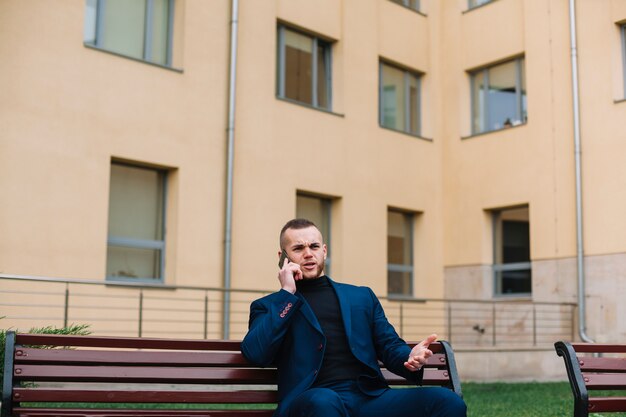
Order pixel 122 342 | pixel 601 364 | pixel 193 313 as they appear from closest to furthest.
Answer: pixel 122 342, pixel 601 364, pixel 193 313

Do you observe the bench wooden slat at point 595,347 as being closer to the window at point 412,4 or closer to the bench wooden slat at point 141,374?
the bench wooden slat at point 141,374

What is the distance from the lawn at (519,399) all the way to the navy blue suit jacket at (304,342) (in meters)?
4.38

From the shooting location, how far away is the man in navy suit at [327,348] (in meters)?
4.26

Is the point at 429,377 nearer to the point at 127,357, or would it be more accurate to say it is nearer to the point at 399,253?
the point at 127,357

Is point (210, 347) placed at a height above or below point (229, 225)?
below

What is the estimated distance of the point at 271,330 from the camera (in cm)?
440

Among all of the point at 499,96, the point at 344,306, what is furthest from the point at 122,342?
the point at 499,96

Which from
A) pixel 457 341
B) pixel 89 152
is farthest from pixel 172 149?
pixel 457 341

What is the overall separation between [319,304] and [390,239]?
13.2 metres

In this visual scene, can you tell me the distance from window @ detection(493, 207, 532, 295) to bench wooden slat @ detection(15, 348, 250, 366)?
13.5 metres

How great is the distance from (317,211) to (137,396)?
12.1 metres

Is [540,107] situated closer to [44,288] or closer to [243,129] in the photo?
[243,129]

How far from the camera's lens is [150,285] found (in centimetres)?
1261

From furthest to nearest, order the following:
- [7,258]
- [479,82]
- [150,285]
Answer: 1. [479,82]
2. [150,285]
3. [7,258]
